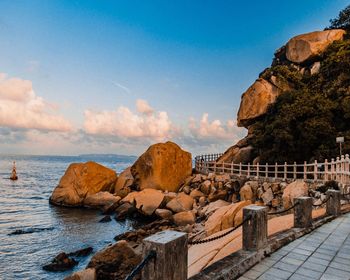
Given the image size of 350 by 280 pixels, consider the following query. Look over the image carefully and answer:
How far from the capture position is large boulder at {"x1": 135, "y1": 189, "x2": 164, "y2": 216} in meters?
20.3

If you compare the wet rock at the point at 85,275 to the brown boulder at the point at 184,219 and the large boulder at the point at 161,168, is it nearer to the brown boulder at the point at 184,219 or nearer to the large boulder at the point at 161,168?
the brown boulder at the point at 184,219

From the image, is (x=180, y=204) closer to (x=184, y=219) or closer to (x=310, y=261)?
(x=184, y=219)

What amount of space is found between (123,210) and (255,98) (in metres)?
19.5

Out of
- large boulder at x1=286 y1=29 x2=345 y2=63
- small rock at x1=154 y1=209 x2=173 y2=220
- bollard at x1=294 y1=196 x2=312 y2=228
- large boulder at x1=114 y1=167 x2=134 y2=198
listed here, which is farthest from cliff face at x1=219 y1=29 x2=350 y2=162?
bollard at x1=294 y1=196 x2=312 y2=228

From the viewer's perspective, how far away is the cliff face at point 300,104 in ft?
73.3

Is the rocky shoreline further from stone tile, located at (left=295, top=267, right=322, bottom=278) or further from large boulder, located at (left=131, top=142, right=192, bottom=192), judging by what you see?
stone tile, located at (left=295, top=267, right=322, bottom=278)

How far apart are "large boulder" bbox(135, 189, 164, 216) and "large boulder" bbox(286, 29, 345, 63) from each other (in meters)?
25.0

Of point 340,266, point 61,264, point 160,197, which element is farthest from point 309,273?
point 160,197

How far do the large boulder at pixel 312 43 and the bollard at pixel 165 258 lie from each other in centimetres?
3547

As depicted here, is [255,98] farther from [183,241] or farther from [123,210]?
[183,241]

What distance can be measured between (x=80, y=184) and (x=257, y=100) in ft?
66.6

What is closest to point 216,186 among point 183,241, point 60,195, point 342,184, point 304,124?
point 304,124

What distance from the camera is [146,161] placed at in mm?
25188

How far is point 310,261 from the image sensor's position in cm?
546
